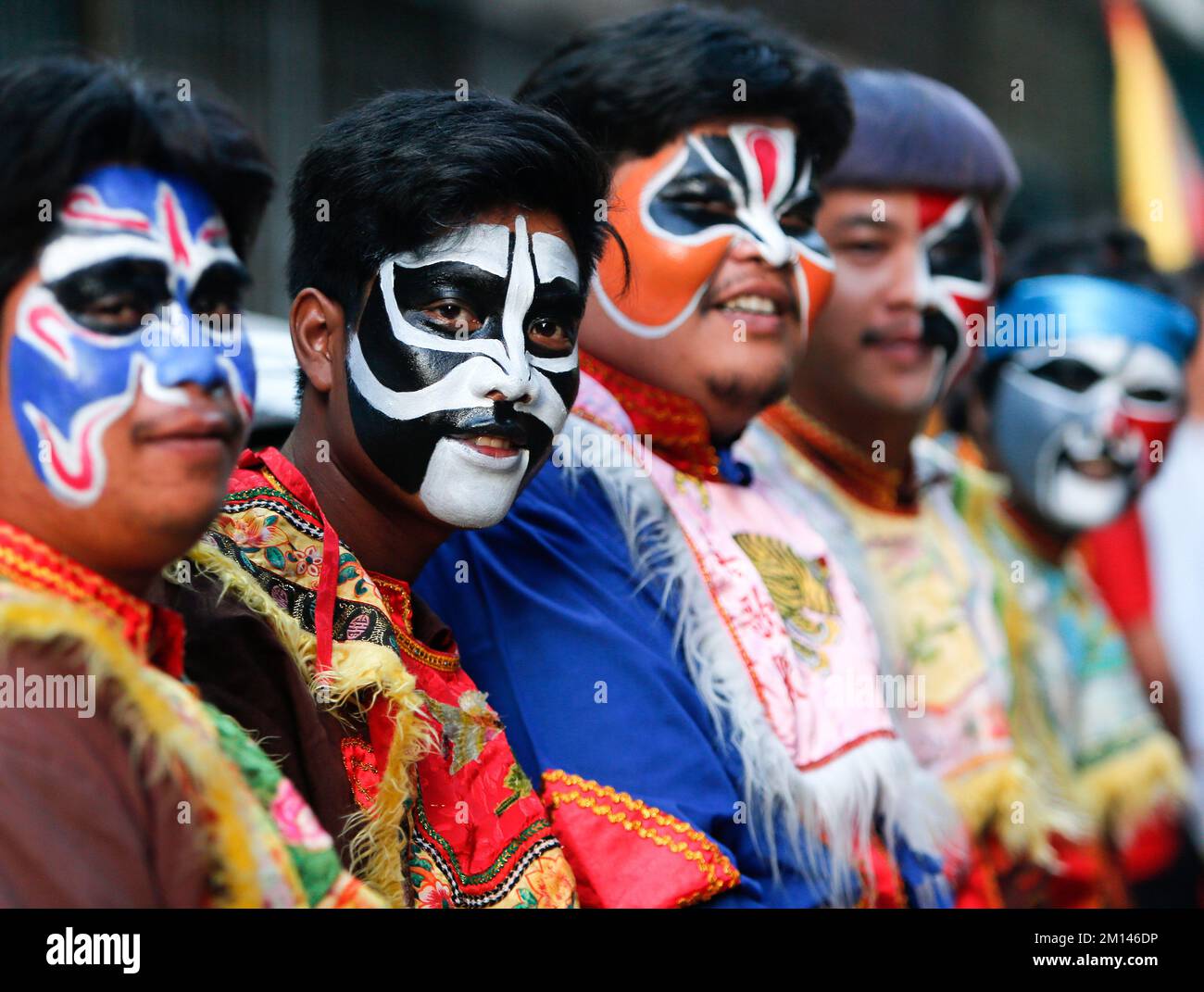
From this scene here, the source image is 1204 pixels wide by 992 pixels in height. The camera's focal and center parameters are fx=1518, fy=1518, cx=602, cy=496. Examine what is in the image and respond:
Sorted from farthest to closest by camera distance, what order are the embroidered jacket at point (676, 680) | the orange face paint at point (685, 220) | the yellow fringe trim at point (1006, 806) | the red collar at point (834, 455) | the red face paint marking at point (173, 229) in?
the red collar at point (834, 455) → the yellow fringe trim at point (1006, 806) → the orange face paint at point (685, 220) → the embroidered jacket at point (676, 680) → the red face paint marking at point (173, 229)

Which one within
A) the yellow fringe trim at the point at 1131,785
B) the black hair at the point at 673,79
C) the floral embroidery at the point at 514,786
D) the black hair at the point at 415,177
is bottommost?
the yellow fringe trim at the point at 1131,785

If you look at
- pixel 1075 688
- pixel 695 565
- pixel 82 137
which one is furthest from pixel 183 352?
pixel 1075 688

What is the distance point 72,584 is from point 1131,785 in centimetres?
316

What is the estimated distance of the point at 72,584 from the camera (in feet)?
5.19

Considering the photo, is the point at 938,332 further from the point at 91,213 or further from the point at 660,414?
the point at 91,213

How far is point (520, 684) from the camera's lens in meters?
2.37


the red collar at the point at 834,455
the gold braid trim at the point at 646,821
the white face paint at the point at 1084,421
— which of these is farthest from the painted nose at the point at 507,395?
the white face paint at the point at 1084,421

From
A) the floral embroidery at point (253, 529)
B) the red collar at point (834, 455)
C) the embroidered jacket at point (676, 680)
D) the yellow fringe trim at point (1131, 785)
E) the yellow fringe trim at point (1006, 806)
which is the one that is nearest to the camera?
the floral embroidery at point (253, 529)

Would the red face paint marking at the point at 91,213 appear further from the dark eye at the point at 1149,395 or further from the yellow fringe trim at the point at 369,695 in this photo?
the dark eye at the point at 1149,395

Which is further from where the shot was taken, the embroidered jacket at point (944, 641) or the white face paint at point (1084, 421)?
the white face paint at point (1084, 421)

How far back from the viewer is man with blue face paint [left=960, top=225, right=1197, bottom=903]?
13.1ft

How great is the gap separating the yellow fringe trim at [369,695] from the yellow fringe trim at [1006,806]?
1.54 meters

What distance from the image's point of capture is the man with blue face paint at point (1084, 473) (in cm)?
398

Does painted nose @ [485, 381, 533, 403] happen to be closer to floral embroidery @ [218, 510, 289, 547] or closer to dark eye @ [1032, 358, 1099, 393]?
floral embroidery @ [218, 510, 289, 547]
